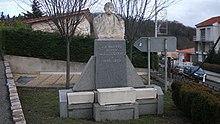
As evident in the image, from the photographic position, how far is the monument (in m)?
8.25

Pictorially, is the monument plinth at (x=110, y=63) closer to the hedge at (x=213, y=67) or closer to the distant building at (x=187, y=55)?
the hedge at (x=213, y=67)

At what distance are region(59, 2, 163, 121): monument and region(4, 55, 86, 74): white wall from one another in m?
14.7

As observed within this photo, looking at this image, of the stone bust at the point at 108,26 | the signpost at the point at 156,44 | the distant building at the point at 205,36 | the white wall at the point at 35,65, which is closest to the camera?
the stone bust at the point at 108,26

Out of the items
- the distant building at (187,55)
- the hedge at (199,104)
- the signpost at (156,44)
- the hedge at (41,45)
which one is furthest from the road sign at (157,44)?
the distant building at (187,55)

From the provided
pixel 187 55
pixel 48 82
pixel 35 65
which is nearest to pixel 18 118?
pixel 48 82

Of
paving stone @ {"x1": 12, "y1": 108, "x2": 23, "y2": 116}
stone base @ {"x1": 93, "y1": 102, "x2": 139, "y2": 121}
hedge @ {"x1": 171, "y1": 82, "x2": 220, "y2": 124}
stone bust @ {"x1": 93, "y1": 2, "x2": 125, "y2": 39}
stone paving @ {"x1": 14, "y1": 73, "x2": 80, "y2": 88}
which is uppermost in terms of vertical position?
stone bust @ {"x1": 93, "y1": 2, "x2": 125, "y2": 39}

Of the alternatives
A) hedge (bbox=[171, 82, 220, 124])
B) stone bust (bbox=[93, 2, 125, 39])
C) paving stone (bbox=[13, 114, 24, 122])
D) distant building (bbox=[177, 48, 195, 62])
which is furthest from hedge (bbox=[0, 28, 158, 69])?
distant building (bbox=[177, 48, 195, 62])

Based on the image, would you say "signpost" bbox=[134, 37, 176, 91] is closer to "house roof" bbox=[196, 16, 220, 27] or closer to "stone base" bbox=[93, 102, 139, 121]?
"stone base" bbox=[93, 102, 139, 121]

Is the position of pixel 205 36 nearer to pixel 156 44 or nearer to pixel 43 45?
pixel 43 45

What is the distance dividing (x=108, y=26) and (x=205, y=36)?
5839 centimetres

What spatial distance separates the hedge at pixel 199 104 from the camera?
248 inches

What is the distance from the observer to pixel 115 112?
27.1ft

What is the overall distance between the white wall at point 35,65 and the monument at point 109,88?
48.2 ft

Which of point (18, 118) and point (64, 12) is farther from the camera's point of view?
point (64, 12)
